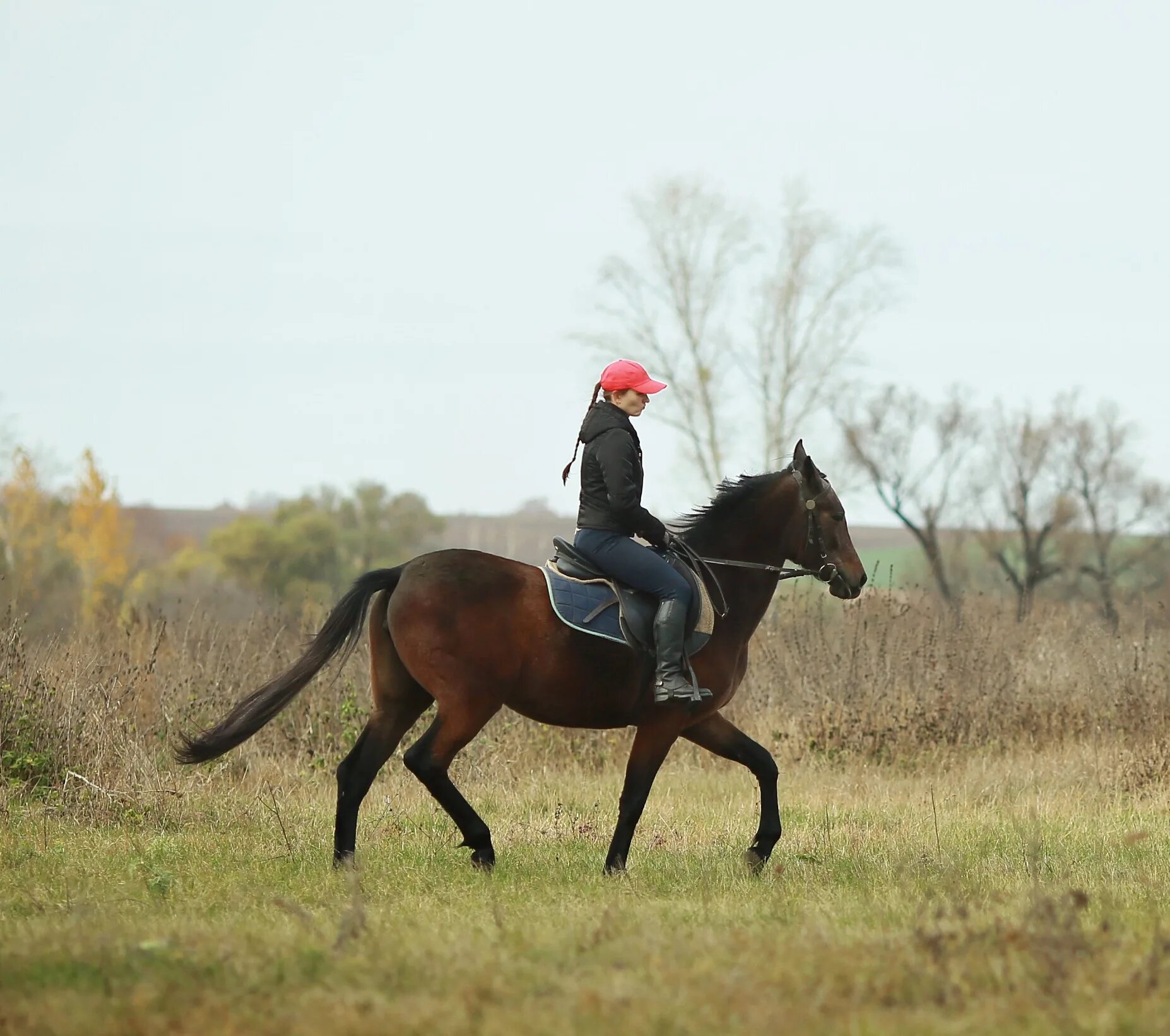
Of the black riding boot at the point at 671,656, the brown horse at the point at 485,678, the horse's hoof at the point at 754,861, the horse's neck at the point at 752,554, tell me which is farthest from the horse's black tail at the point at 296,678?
the horse's hoof at the point at 754,861

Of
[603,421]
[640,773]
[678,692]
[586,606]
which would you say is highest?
[603,421]

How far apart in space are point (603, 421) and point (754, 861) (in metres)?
2.84

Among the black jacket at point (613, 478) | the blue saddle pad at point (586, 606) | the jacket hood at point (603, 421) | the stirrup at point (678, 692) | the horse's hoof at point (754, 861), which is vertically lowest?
the horse's hoof at point (754, 861)

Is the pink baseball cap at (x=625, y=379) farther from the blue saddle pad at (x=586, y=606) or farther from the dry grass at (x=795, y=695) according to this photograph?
the dry grass at (x=795, y=695)

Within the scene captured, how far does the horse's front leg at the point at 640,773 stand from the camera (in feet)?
27.8

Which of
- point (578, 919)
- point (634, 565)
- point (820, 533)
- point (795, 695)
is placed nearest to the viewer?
point (578, 919)

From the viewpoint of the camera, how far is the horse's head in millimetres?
9062

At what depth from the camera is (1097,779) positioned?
1284 centimetres

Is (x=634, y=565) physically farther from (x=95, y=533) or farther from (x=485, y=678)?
(x=95, y=533)

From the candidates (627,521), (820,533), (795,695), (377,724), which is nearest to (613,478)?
(627,521)

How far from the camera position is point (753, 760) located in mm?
8906

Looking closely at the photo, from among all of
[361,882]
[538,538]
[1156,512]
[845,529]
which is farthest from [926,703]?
[538,538]

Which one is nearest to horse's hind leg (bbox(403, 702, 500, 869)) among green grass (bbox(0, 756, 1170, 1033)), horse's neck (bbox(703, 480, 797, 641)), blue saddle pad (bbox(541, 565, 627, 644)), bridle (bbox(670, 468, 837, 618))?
green grass (bbox(0, 756, 1170, 1033))

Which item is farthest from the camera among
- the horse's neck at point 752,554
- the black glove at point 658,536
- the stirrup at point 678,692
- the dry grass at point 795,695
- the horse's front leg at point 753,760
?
the dry grass at point 795,695
